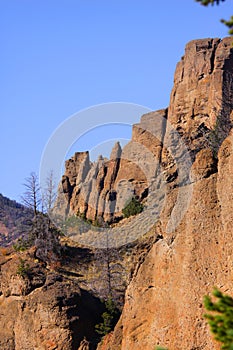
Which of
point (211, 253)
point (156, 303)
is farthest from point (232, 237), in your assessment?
point (156, 303)

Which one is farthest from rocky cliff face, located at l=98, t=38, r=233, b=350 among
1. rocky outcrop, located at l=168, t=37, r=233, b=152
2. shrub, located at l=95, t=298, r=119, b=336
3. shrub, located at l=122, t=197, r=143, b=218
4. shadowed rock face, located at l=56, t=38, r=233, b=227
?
rocky outcrop, located at l=168, t=37, r=233, b=152

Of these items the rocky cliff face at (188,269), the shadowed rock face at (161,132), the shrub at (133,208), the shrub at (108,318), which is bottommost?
the rocky cliff face at (188,269)

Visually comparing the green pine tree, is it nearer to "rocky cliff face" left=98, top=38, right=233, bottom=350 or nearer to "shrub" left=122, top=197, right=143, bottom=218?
"rocky cliff face" left=98, top=38, right=233, bottom=350

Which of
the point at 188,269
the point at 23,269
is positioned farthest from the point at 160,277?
the point at 23,269

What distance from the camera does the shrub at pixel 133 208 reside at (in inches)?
2876

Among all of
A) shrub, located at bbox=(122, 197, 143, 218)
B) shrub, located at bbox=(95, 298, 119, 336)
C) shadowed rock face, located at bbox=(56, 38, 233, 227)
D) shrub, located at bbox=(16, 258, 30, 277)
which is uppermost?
shadowed rock face, located at bbox=(56, 38, 233, 227)

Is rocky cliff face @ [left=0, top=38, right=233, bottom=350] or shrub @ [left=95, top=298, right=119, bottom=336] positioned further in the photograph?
shrub @ [left=95, top=298, right=119, bottom=336]

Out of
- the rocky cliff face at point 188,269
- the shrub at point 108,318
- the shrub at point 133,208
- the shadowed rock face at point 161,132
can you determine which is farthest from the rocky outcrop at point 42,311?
the shadowed rock face at point 161,132

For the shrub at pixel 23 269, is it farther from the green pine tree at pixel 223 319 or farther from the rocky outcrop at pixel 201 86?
the rocky outcrop at pixel 201 86

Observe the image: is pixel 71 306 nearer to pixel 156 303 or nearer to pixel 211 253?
pixel 156 303

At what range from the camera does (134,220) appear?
69.7m

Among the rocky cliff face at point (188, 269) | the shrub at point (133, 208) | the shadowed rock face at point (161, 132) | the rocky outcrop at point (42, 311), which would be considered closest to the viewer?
the rocky cliff face at point (188, 269)

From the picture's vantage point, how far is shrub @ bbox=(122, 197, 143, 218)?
240ft

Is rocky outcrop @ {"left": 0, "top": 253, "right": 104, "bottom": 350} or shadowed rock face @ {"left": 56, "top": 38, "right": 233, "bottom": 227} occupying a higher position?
shadowed rock face @ {"left": 56, "top": 38, "right": 233, "bottom": 227}
